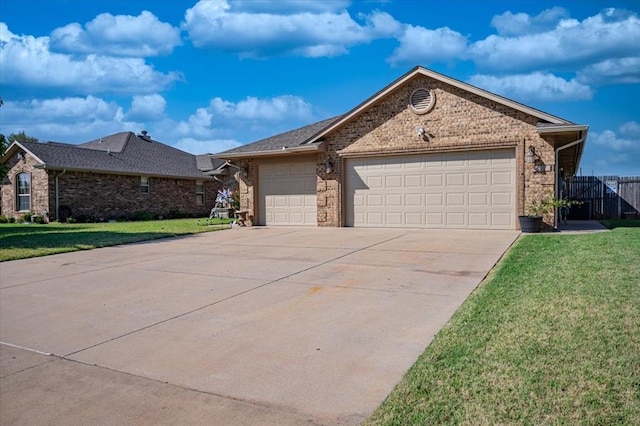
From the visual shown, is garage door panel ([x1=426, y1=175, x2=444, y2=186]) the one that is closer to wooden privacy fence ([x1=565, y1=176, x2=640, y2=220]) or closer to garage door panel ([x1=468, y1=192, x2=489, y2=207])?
garage door panel ([x1=468, y1=192, x2=489, y2=207])

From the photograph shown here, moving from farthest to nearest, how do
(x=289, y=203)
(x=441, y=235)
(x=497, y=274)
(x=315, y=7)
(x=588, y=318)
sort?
(x=289, y=203)
(x=315, y=7)
(x=441, y=235)
(x=497, y=274)
(x=588, y=318)

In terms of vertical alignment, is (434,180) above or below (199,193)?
above

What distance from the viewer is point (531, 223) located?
40.2 ft

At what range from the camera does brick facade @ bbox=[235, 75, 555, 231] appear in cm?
1288

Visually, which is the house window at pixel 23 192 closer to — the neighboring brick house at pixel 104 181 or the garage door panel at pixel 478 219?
the neighboring brick house at pixel 104 181

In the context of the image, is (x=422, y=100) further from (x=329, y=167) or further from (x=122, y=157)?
(x=122, y=157)

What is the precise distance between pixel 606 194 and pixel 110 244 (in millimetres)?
20631

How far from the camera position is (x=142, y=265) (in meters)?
9.17

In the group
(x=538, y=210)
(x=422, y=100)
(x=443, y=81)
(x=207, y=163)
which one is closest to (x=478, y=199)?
(x=538, y=210)

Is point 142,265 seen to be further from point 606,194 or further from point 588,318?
point 606,194

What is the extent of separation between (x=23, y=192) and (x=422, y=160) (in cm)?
2131

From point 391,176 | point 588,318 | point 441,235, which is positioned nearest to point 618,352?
point 588,318

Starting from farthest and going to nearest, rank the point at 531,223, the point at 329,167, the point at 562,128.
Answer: the point at 329,167 < the point at 531,223 < the point at 562,128

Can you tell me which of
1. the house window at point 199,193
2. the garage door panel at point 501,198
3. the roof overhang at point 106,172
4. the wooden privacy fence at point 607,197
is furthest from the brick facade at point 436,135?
the house window at point 199,193
